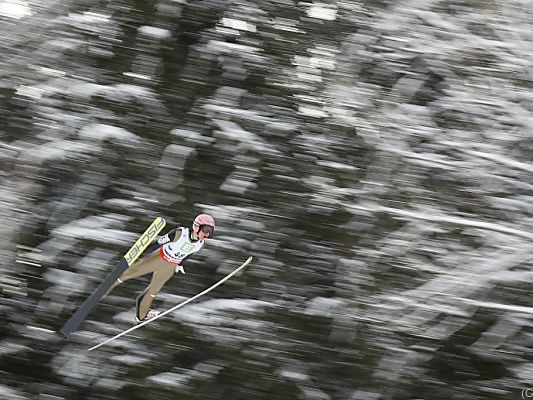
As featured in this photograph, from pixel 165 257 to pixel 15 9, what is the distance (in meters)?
2.53

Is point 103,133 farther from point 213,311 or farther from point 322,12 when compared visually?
point 322,12

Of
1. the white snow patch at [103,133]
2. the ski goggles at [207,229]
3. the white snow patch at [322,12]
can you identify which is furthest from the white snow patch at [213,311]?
the white snow patch at [322,12]

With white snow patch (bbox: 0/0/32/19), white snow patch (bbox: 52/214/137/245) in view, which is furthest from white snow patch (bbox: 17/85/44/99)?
white snow patch (bbox: 52/214/137/245)

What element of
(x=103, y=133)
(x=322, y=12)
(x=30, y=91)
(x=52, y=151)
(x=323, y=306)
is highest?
(x=322, y=12)

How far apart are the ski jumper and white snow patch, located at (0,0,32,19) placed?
229 cm

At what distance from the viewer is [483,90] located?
601 centimetres

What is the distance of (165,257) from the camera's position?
5.70 m

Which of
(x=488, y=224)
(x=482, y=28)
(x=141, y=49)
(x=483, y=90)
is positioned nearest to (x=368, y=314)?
(x=488, y=224)

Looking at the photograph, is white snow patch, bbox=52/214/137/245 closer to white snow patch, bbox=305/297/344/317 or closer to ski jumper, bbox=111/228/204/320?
ski jumper, bbox=111/228/204/320

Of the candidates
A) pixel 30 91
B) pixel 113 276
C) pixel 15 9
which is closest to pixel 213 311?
pixel 113 276

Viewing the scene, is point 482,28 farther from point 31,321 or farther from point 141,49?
point 31,321

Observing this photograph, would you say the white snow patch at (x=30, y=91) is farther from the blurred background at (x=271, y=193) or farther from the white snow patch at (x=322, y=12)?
the white snow patch at (x=322, y=12)

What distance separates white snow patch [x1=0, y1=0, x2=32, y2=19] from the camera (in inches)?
249

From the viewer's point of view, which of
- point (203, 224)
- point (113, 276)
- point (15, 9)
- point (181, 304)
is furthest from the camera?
point (15, 9)
